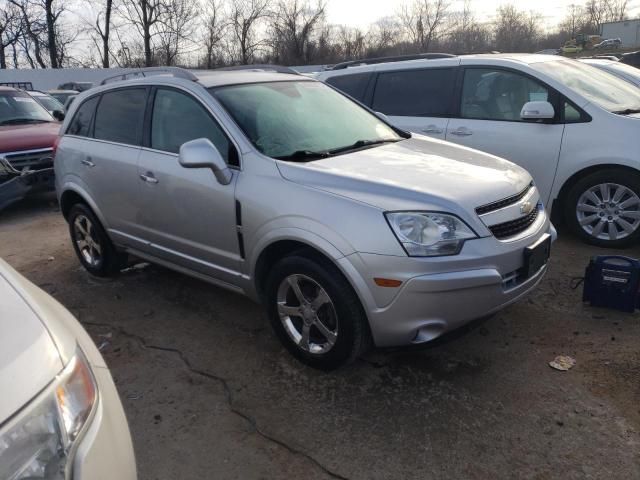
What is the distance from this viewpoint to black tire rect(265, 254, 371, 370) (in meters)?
2.85

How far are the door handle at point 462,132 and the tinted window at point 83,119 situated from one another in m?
3.46

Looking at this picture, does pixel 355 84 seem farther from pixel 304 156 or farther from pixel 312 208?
pixel 312 208

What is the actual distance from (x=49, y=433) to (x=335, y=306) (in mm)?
1715

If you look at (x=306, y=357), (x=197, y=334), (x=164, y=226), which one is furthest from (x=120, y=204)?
(x=306, y=357)

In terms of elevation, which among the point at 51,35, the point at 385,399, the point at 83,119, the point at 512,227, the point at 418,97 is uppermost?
the point at 51,35

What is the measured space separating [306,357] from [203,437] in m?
0.75

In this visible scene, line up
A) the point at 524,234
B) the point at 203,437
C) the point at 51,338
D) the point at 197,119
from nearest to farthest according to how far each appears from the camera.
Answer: the point at 51,338 < the point at 203,437 < the point at 524,234 < the point at 197,119

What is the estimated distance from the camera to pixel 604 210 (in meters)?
4.91

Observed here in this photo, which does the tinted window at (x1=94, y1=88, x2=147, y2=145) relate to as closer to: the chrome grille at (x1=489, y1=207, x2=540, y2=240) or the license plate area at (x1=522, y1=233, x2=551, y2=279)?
the chrome grille at (x1=489, y1=207, x2=540, y2=240)

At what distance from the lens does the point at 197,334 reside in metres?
3.77

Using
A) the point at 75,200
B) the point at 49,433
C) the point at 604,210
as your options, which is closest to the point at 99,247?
the point at 75,200

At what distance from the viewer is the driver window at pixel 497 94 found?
17.3ft

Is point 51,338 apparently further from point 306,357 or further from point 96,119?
point 96,119

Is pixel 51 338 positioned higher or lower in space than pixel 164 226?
higher
